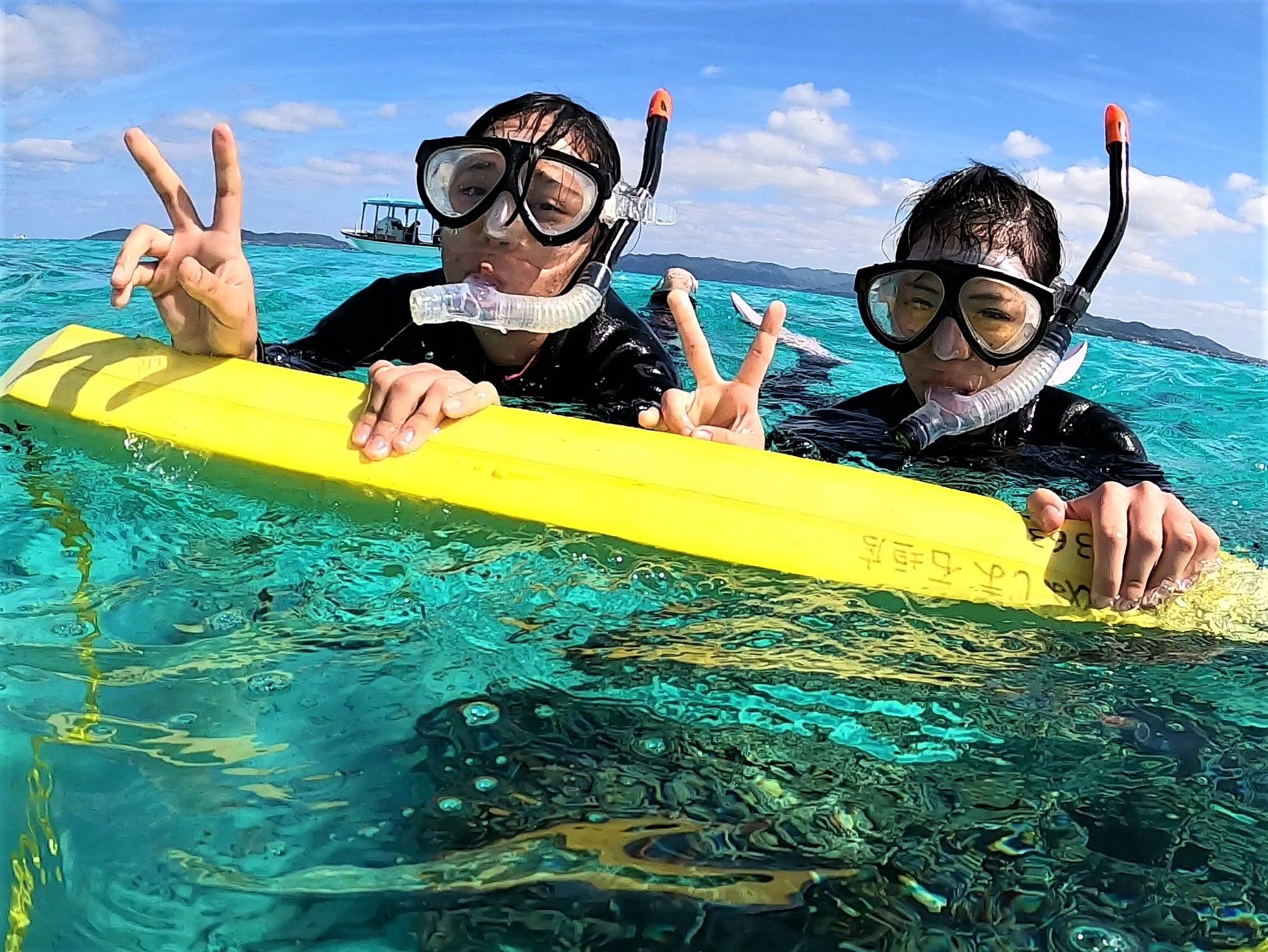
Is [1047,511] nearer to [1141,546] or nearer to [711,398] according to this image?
[1141,546]

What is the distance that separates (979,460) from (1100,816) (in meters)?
2.19

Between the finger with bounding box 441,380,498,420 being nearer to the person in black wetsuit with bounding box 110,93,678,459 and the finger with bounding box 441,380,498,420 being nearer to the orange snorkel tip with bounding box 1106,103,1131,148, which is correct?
the person in black wetsuit with bounding box 110,93,678,459

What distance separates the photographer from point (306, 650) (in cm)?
181

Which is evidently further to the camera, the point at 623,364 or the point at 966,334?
the point at 623,364

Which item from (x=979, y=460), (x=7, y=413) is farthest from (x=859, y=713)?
(x=7, y=413)

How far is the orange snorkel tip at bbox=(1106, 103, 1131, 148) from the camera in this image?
3.29 m

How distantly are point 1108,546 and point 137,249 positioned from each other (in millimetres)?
2330

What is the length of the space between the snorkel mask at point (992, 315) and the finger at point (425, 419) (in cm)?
145

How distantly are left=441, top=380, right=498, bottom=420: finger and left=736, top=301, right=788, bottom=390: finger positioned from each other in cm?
66

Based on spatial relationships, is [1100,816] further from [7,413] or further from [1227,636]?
[7,413]

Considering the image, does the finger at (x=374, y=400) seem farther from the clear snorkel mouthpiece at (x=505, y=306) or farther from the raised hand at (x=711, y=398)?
the raised hand at (x=711, y=398)

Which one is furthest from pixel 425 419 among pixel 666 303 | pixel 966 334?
pixel 666 303

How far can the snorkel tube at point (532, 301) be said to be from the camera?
3068 mm

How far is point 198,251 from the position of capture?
2.60 meters
